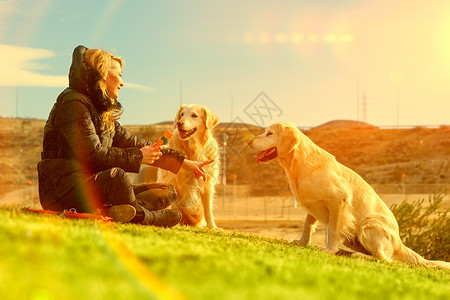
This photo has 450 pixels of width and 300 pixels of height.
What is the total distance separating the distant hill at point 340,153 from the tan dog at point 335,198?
61.7m

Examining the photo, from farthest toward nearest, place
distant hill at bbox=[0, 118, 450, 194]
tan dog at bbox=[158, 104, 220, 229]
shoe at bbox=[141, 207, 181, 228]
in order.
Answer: distant hill at bbox=[0, 118, 450, 194]
tan dog at bbox=[158, 104, 220, 229]
shoe at bbox=[141, 207, 181, 228]

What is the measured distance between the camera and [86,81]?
22.1ft

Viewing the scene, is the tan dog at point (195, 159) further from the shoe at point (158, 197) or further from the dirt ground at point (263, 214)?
the dirt ground at point (263, 214)

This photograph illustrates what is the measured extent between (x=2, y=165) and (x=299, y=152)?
93.5 m

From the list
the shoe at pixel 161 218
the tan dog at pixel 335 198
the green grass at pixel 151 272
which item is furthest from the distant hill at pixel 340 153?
the green grass at pixel 151 272

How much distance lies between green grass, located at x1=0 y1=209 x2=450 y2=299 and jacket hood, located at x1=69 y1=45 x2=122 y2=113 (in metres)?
1.69

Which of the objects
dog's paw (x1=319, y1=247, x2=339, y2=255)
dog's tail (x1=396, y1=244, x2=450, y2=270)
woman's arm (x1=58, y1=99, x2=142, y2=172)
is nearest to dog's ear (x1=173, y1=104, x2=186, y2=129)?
woman's arm (x1=58, y1=99, x2=142, y2=172)

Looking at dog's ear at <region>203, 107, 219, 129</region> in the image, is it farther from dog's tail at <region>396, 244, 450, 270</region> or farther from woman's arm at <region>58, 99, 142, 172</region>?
dog's tail at <region>396, 244, 450, 270</region>

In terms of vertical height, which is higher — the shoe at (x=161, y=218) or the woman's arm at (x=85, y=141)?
the woman's arm at (x=85, y=141)

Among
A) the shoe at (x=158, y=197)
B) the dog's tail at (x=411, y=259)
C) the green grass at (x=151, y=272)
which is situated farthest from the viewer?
the dog's tail at (x=411, y=259)

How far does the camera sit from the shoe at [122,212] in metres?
6.89

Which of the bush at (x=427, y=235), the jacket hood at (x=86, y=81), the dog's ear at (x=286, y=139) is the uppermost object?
the jacket hood at (x=86, y=81)

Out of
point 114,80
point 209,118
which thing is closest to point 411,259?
point 209,118

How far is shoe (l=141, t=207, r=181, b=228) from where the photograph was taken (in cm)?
741
